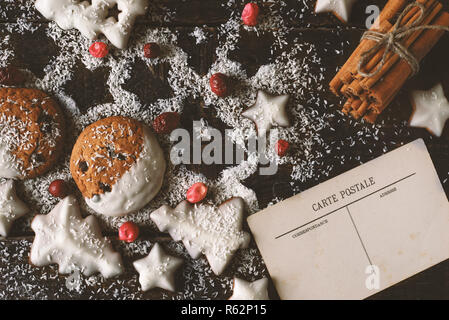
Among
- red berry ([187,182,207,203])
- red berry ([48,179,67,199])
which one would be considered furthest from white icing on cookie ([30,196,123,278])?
red berry ([187,182,207,203])

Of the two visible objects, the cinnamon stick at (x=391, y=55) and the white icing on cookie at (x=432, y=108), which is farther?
the white icing on cookie at (x=432, y=108)

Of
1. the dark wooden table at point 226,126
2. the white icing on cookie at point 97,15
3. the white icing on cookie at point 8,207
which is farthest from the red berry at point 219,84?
the white icing on cookie at point 8,207

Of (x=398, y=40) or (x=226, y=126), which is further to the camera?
(x=226, y=126)

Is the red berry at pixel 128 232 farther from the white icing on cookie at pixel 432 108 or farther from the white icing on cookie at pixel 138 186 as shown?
the white icing on cookie at pixel 432 108

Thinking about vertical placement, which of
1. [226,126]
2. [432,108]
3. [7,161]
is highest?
[432,108]

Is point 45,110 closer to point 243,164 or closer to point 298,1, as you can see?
point 243,164

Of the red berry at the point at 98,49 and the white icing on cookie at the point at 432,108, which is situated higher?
the white icing on cookie at the point at 432,108

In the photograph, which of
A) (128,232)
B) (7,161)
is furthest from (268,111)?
(7,161)

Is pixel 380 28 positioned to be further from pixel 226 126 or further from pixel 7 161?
pixel 7 161
